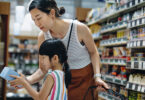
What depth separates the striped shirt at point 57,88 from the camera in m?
1.58

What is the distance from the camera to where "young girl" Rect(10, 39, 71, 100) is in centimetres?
157

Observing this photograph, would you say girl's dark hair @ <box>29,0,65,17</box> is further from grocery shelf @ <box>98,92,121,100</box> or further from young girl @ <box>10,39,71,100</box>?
grocery shelf @ <box>98,92,121,100</box>

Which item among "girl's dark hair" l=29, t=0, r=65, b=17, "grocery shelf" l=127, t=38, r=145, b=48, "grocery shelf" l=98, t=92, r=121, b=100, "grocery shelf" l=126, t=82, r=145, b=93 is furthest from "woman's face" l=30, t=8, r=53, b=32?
"grocery shelf" l=98, t=92, r=121, b=100

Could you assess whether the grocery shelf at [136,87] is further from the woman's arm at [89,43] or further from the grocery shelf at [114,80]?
the woman's arm at [89,43]

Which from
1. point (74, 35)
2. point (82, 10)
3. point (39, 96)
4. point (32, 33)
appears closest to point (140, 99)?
point (74, 35)

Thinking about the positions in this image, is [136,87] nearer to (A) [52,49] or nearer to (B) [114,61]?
(B) [114,61]

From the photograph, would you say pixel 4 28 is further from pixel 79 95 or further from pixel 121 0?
pixel 79 95

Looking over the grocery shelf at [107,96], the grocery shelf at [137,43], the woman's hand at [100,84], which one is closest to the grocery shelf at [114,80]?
the grocery shelf at [107,96]

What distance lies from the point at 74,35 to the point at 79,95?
445mm

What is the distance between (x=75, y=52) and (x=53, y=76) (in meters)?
0.40

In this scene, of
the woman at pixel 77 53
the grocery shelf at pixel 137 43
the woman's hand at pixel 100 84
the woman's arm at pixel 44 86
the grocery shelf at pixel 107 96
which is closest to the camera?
the woman's arm at pixel 44 86

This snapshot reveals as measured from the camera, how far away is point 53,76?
5.18ft

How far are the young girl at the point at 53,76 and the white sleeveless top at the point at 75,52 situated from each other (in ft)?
0.65

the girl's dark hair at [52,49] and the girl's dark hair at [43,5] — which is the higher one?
the girl's dark hair at [43,5]
